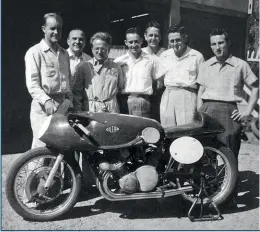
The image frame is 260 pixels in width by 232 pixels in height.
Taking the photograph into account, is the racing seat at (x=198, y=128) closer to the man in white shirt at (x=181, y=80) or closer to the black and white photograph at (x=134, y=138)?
the black and white photograph at (x=134, y=138)

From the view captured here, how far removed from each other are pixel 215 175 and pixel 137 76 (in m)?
1.29

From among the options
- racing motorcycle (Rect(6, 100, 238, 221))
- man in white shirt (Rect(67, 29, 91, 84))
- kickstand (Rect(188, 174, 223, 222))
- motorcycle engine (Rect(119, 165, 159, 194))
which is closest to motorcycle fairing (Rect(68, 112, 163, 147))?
racing motorcycle (Rect(6, 100, 238, 221))

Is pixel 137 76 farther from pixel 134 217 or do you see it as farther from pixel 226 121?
pixel 134 217

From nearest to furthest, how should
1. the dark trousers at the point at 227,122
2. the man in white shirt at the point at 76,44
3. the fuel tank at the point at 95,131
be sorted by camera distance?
the fuel tank at the point at 95,131, the dark trousers at the point at 227,122, the man in white shirt at the point at 76,44

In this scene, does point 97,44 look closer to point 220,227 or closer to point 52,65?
point 52,65

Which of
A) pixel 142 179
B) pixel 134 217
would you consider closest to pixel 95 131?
pixel 142 179

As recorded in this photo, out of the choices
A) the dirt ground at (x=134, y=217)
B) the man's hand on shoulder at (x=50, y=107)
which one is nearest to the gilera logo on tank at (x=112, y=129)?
the man's hand on shoulder at (x=50, y=107)

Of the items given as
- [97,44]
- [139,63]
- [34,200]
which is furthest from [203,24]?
[34,200]

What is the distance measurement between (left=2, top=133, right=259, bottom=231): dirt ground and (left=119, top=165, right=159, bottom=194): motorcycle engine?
0.32 metres

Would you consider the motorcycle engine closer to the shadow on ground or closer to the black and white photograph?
the black and white photograph

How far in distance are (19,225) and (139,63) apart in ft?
6.51

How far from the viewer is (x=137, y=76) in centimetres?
386

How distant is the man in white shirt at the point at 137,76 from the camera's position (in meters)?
3.84

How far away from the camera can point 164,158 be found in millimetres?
3404
